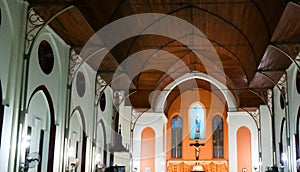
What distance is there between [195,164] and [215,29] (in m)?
14.2

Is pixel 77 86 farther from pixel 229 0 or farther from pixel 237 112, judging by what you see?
pixel 237 112

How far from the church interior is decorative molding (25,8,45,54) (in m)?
0.03

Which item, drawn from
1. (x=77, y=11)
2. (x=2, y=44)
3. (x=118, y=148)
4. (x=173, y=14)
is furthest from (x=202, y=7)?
(x=2, y=44)

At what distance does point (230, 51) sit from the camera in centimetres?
1791

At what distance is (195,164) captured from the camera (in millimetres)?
27938

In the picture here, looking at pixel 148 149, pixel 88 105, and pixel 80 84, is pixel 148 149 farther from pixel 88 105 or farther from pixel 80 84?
pixel 80 84

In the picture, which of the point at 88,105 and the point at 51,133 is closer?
the point at 51,133

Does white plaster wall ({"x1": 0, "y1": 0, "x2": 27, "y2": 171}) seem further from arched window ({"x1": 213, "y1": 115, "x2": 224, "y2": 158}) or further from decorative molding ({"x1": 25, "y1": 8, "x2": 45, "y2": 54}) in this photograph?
arched window ({"x1": 213, "y1": 115, "x2": 224, "y2": 158})

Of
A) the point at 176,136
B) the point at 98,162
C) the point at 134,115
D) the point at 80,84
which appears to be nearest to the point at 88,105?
the point at 80,84

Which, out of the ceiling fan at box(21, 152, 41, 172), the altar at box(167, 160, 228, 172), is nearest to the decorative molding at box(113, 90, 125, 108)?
the ceiling fan at box(21, 152, 41, 172)

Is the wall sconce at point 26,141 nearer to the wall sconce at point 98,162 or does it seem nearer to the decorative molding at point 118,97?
the wall sconce at point 98,162

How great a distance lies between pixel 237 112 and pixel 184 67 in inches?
178

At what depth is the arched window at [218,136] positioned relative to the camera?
28672 millimetres

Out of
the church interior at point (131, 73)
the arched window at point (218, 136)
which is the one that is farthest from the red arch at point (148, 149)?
the arched window at point (218, 136)
